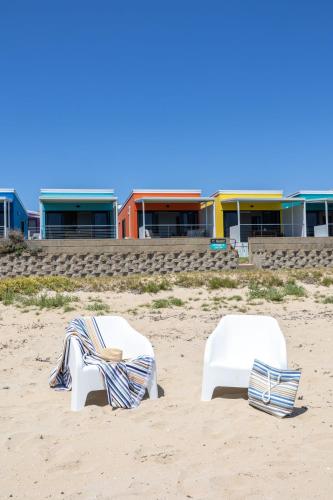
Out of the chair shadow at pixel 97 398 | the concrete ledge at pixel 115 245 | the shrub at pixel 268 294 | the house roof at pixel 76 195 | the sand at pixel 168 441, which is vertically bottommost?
the sand at pixel 168 441

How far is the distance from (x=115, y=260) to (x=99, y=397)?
46.9 feet

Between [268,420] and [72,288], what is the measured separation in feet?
30.8

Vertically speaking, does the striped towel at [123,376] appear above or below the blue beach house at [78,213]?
below

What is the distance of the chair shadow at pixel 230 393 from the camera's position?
199 inches

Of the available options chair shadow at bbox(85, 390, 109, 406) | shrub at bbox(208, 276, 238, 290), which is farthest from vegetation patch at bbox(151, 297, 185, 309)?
chair shadow at bbox(85, 390, 109, 406)

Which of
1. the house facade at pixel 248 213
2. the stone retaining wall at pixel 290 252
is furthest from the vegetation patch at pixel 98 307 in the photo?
the house facade at pixel 248 213

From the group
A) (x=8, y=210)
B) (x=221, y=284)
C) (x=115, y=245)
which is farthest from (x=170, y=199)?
(x=221, y=284)

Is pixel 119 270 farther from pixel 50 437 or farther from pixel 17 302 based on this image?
pixel 50 437

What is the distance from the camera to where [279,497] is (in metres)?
3.09

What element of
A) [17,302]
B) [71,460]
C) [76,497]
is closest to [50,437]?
[71,460]

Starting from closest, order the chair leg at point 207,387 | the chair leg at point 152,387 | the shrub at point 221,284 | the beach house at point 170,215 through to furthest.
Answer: the chair leg at point 207,387 < the chair leg at point 152,387 < the shrub at point 221,284 < the beach house at point 170,215

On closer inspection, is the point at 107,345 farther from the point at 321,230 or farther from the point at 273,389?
the point at 321,230

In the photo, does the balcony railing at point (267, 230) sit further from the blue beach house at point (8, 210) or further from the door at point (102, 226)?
the blue beach house at point (8, 210)

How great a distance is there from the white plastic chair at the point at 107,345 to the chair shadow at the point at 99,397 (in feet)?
0.59
